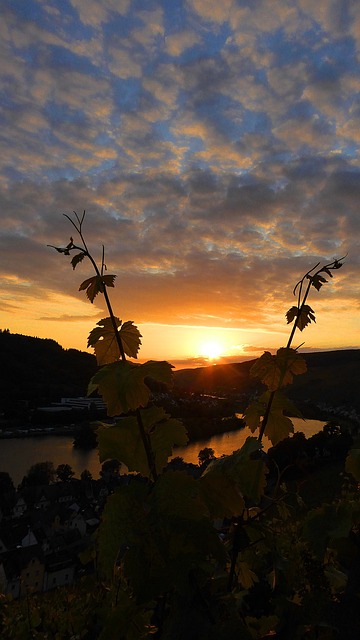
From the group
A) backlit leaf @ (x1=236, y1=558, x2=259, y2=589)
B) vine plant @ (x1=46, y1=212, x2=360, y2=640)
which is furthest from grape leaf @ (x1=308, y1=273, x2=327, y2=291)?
backlit leaf @ (x1=236, y1=558, x2=259, y2=589)

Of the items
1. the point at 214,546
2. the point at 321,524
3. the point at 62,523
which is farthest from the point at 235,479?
the point at 62,523

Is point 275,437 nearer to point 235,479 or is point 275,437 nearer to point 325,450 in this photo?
point 235,479

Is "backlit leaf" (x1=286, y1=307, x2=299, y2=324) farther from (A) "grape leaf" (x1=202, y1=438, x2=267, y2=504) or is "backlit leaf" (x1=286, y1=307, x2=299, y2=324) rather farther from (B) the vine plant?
(A) "grape leaf" (x1=202, y1=438, x2=267, y2=504)

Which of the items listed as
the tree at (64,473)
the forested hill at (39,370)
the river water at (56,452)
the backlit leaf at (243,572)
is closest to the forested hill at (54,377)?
the forested hill at (39,370)

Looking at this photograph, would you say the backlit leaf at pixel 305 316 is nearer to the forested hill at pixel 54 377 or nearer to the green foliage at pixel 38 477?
the green foliage at pixel 38 477

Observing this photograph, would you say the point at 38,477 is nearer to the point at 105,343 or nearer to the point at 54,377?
the point at 105,343

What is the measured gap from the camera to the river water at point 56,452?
76.8 metres

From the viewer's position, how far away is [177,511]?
1.31m

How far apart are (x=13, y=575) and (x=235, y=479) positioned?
45.5 m

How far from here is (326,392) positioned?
184m

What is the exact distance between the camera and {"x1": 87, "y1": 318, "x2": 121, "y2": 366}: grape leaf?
1.77 metres

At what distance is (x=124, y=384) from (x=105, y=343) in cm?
37

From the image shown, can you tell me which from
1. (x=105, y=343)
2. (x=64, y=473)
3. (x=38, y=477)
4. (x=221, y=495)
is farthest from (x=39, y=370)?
(x=221, y=495)

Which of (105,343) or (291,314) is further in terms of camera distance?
(291,314)
